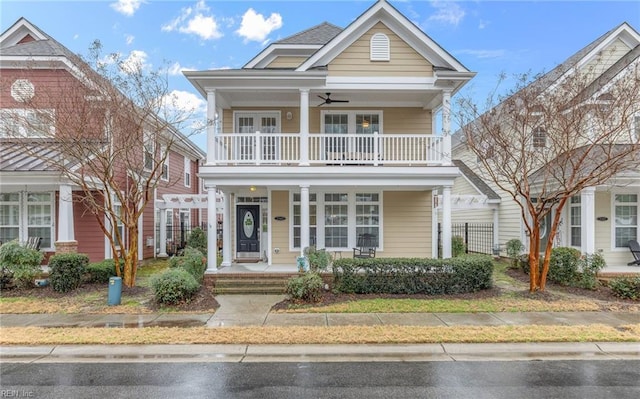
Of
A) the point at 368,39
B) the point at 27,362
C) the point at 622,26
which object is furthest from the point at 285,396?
the point at 622,26

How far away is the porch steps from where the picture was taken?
1035cm

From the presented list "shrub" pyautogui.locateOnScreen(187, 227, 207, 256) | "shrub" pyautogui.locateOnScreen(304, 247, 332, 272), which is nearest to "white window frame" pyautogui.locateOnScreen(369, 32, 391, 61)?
"shrub" pyautogui.locateOnScreen(304, 247, 332, 272)

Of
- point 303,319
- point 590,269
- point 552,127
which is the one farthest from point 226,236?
point 590,269

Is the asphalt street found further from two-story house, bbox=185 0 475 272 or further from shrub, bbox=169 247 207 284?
two-story house, bbox=185 0 475 272

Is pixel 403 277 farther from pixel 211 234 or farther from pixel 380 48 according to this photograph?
pixel 380 48

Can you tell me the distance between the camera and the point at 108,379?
5172 mm

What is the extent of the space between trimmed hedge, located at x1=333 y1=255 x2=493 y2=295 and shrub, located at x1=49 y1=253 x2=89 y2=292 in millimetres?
7272

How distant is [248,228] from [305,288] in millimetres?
5319

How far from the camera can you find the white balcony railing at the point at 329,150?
11648mm

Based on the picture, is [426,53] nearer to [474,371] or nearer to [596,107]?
[596,107]

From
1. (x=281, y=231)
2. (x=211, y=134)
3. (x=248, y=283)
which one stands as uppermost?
(x=211, y=134)

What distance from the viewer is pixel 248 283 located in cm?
1058

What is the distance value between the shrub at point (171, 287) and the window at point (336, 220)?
5.50 metres

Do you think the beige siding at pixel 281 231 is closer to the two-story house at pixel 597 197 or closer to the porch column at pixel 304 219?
the porch column at pixel 304 219
